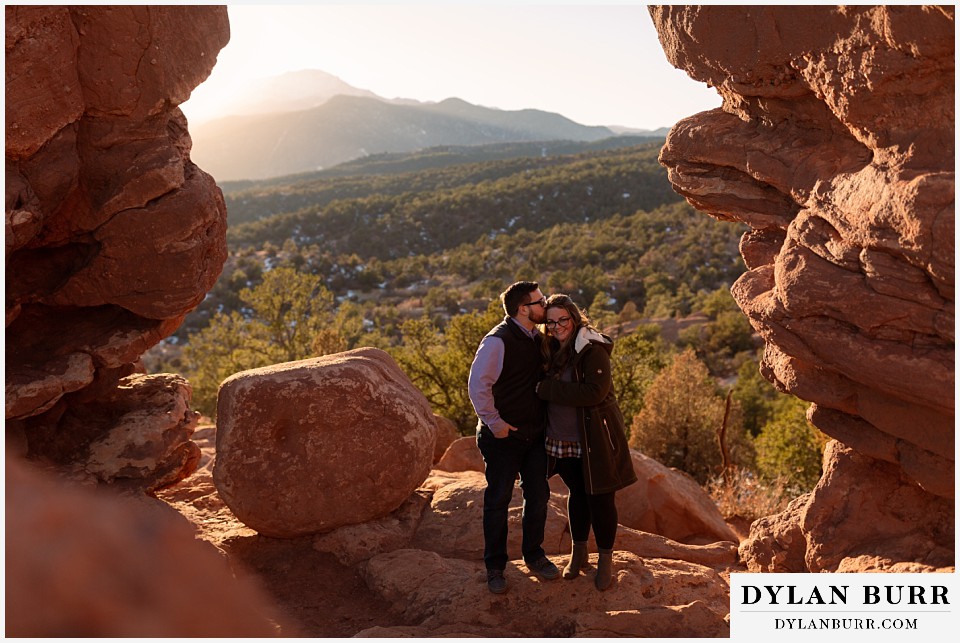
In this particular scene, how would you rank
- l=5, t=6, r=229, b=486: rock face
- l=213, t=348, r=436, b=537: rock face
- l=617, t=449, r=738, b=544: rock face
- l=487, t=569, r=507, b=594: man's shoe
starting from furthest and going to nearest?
l=617, t=449, r=738, b=544: rock face, l=213, t=348, r=436, b=537: rock face, l=5, t=6, r=229, b=486: rock face, l=487, t=569, r=507, b=594: man's shoe

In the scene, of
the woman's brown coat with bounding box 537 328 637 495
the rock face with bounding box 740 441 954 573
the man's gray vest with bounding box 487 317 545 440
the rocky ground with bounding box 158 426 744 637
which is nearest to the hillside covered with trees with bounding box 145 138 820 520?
the rock face with bounding box 740 441 954 573

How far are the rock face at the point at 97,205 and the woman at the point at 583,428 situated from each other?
371cm

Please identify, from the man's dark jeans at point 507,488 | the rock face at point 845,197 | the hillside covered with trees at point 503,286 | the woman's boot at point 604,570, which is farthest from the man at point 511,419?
the hillside covered with trees at point 503,286

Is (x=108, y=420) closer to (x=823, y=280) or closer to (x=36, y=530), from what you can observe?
(x=36, y=530)

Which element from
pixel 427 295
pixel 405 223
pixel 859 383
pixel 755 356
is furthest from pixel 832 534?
pixel 405 223

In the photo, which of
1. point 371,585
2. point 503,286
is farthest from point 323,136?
point 371,585

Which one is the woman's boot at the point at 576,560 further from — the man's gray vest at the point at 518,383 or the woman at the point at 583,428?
the man's gray vest at the point at 518,383

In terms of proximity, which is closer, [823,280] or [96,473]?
[823,280]

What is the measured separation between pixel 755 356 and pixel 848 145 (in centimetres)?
2553

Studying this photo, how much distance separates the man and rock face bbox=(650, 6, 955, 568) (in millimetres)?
1755

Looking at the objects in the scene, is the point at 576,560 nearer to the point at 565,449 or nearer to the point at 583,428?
the point at 565,449

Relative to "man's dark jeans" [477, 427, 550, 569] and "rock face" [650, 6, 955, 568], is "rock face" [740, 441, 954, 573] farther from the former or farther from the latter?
"man's dark jeans" [477, 427, 550, 569]

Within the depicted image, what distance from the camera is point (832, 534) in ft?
19.6

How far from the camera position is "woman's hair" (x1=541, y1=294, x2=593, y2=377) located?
Result: 5.68 m
